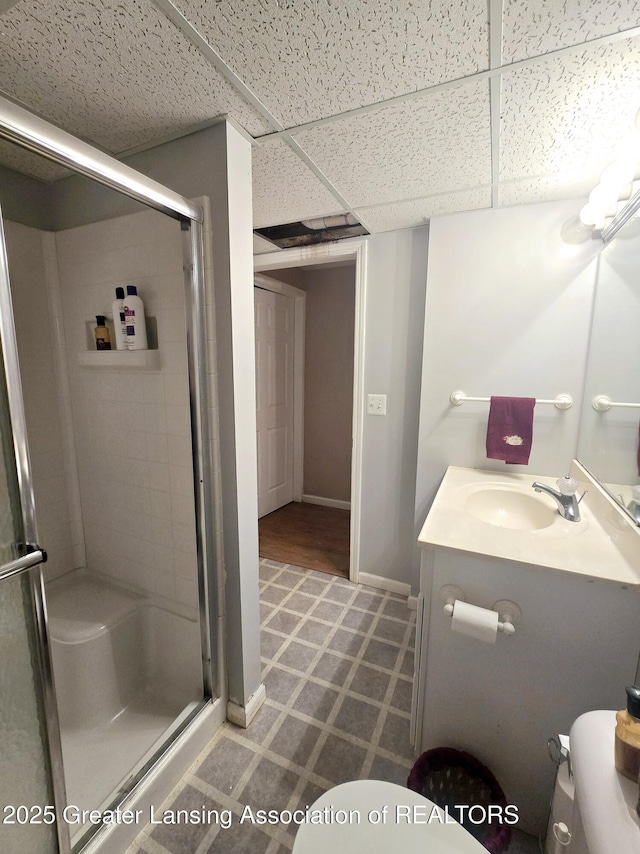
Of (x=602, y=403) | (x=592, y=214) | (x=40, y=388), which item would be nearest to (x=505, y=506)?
(x=602, y=403)

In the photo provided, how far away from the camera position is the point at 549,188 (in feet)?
4.43

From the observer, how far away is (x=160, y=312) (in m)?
1.27

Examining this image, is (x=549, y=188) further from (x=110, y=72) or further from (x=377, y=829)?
(x=377, y=829)

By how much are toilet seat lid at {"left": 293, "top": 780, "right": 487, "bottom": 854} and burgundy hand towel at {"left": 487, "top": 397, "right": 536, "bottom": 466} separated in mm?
1218

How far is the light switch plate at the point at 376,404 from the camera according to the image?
6.47 ft

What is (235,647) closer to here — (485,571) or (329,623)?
(329,623)

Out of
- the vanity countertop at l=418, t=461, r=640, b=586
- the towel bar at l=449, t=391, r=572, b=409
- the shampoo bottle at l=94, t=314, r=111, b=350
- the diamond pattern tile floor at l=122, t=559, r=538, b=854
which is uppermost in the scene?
the shampoo bottle at l=94, t=314, r=111, b=350

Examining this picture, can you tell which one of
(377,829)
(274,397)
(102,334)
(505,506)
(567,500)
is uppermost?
(102,334)

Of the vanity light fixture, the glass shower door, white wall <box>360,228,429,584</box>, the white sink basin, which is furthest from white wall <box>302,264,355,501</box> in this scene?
the glass shower door

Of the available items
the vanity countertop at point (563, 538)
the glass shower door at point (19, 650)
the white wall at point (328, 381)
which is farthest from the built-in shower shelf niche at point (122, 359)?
the white wall at point (328, 381)

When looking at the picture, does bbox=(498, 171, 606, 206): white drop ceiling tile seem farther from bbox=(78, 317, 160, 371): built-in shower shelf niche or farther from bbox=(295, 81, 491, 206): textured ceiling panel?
bbox=(78, 317, 160, 371): built-in shower shelf niche

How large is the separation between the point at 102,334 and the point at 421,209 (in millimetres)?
1476

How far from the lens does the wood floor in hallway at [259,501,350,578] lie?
8.13ft

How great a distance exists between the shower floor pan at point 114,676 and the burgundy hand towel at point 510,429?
1.49 m
